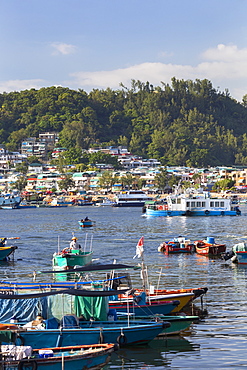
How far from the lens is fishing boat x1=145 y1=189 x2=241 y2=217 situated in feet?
321

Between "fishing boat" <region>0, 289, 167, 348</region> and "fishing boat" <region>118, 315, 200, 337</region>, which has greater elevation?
"fishing boat" <region>0, 289, 167, 348</region>

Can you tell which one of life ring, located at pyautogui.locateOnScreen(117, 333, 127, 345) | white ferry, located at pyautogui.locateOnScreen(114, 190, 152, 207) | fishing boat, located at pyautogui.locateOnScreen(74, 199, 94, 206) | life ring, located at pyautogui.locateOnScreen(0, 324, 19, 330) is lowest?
fishing boat, located at pyautogui.locateOnScreen(74, 199, 94, 206)

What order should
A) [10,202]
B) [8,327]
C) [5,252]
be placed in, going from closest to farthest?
[8,327] < [5,252] < [10,202]

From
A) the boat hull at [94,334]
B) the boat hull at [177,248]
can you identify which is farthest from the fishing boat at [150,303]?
the boat hull at [177,248]

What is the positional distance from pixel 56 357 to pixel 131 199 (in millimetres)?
142112

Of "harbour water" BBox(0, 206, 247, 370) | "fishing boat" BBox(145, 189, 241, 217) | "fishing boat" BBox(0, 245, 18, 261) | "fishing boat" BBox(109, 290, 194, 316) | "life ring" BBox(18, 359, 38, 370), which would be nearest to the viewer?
"life ring" BBox(18, 359, 38, 370)

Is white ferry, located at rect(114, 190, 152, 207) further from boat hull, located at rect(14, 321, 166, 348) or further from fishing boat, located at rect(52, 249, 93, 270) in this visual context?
boat hull, located at rect(14, 321, 166, 348)

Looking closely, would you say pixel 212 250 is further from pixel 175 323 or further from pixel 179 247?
pixel 175 323

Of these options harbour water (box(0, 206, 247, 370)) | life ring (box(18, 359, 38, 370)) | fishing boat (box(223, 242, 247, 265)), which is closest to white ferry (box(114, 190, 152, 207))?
harbour water (box(0, 206, 247, 370))

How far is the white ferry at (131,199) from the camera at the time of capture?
513 ft

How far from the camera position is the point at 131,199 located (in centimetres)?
15862

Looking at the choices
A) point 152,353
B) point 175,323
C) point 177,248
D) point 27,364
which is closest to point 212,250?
point 177,248

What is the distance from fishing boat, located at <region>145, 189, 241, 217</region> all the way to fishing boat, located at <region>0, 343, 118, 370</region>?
8045cm

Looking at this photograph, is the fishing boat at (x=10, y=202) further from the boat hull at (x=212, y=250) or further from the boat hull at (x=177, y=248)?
the boat hull at (x=212, y=250)
